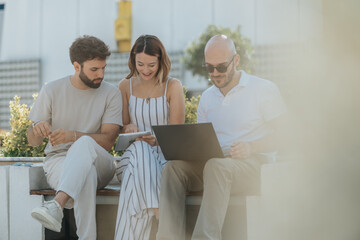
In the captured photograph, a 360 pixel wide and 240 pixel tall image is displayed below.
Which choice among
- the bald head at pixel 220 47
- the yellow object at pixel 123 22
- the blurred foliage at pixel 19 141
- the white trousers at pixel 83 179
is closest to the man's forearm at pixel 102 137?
the white trousers at pixel 83 179

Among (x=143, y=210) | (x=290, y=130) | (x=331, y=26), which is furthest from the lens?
(x=143, y=210)

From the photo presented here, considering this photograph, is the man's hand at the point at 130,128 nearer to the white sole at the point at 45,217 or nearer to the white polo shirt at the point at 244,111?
the white polo shirt at the point at 244,111

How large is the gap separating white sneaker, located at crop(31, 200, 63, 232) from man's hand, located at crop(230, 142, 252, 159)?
89cm

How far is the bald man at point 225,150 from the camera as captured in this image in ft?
7.13

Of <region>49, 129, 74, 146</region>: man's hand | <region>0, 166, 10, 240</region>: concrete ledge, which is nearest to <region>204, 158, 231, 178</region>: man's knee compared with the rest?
<region>49, 129, 74, 146</region>: man's hand

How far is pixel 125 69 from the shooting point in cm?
1741

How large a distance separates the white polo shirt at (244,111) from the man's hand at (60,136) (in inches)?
32.4

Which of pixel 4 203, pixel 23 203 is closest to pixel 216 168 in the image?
pixel 23 203

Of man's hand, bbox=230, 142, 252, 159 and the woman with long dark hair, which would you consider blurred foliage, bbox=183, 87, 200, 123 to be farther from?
man's hand, bbox=230, 142, 252, 159

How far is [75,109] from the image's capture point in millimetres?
2896

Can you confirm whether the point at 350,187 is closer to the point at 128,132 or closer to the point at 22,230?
the point at 128,132

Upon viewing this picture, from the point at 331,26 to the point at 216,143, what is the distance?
183 cm

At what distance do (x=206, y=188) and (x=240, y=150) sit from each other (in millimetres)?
311

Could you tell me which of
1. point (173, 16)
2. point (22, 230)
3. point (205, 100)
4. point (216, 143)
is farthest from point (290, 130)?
point (173, 16)
